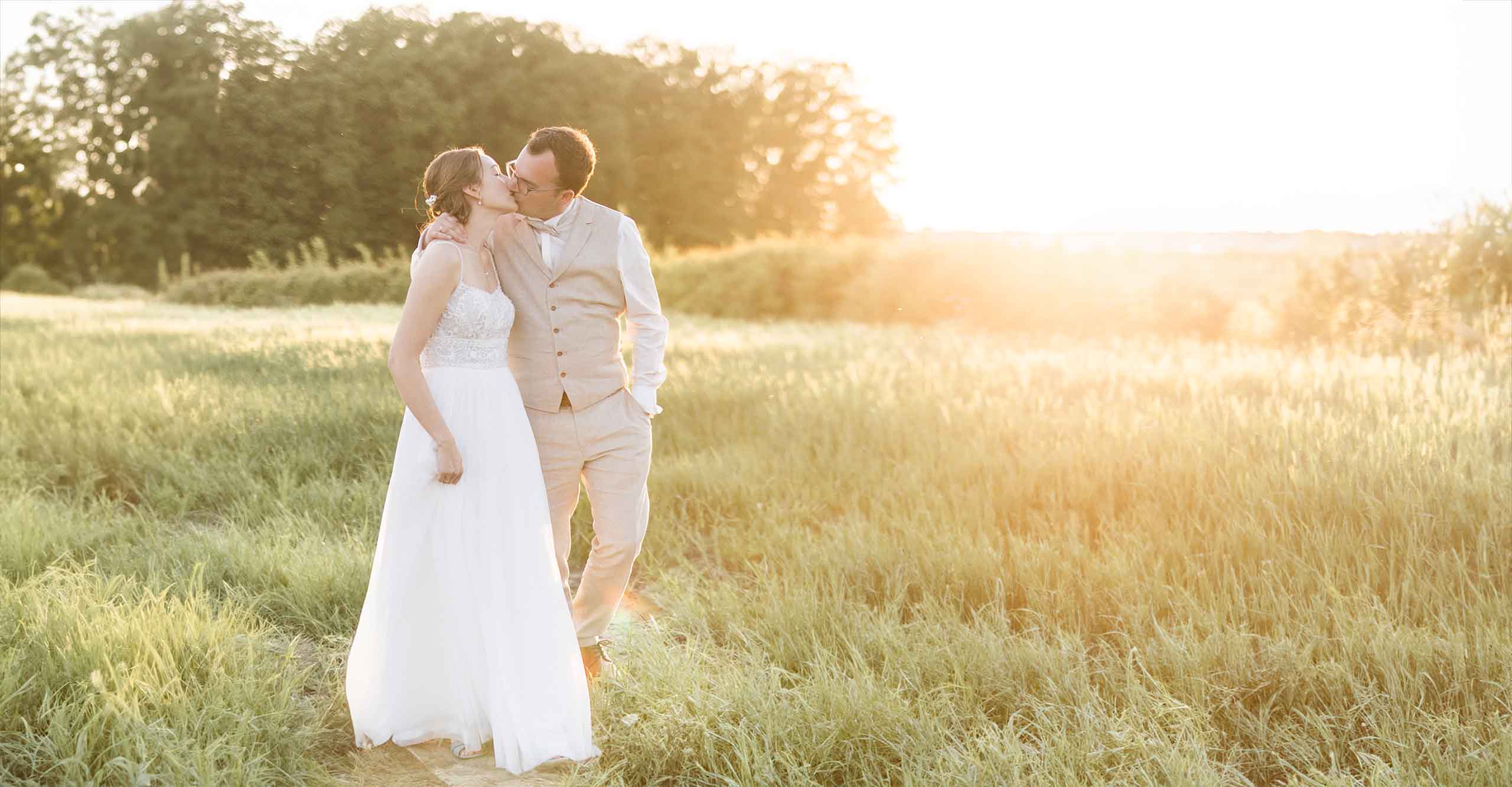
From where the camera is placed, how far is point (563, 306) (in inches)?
159

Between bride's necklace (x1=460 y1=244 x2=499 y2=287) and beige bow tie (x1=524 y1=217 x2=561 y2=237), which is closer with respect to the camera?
bride's necklace (x1=460 y1=244 x2=499 y2=287)

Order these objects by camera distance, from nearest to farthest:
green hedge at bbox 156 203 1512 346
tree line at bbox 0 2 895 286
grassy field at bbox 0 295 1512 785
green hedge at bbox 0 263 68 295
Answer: grassy field at bbox 0 295 1512 785, green hedge at bbox 156 203 1512 346, tree line at bbox 0 2 895 286, green hedge at bbox 0 263 68 295

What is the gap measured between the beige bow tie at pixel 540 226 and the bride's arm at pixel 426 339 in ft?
1.55

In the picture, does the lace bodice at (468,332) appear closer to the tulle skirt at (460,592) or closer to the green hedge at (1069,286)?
the tulle skirt at (460,592)

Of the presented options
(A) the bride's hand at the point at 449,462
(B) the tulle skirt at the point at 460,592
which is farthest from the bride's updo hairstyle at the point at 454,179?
(A) the bride's hand at the point at 449,462

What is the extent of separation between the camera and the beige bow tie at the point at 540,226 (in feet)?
13.1

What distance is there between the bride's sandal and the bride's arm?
0.93 meters

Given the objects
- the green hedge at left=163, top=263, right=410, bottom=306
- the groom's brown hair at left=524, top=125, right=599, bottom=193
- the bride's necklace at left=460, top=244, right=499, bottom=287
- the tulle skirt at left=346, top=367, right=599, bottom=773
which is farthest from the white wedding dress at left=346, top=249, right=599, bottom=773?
the green hedge at left=163, top=263, right=410, bottom=306

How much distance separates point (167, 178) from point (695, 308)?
73.2 feet

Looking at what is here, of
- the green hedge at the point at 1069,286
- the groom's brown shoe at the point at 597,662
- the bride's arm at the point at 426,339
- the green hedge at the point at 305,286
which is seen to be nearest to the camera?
the bride's arm at the point at 426,339

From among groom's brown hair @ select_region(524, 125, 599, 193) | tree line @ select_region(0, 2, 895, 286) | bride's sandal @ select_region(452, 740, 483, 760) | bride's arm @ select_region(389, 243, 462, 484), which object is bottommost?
bride's sandal @ select_region(452, 740, 483, 760)

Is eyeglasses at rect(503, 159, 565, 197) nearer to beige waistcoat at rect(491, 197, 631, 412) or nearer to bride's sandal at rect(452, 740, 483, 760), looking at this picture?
beige waistcoat at rect(491, 197, 631, 412)

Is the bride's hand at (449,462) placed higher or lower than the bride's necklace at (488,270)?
lower

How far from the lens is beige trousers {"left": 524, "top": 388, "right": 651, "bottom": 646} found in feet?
13.5
